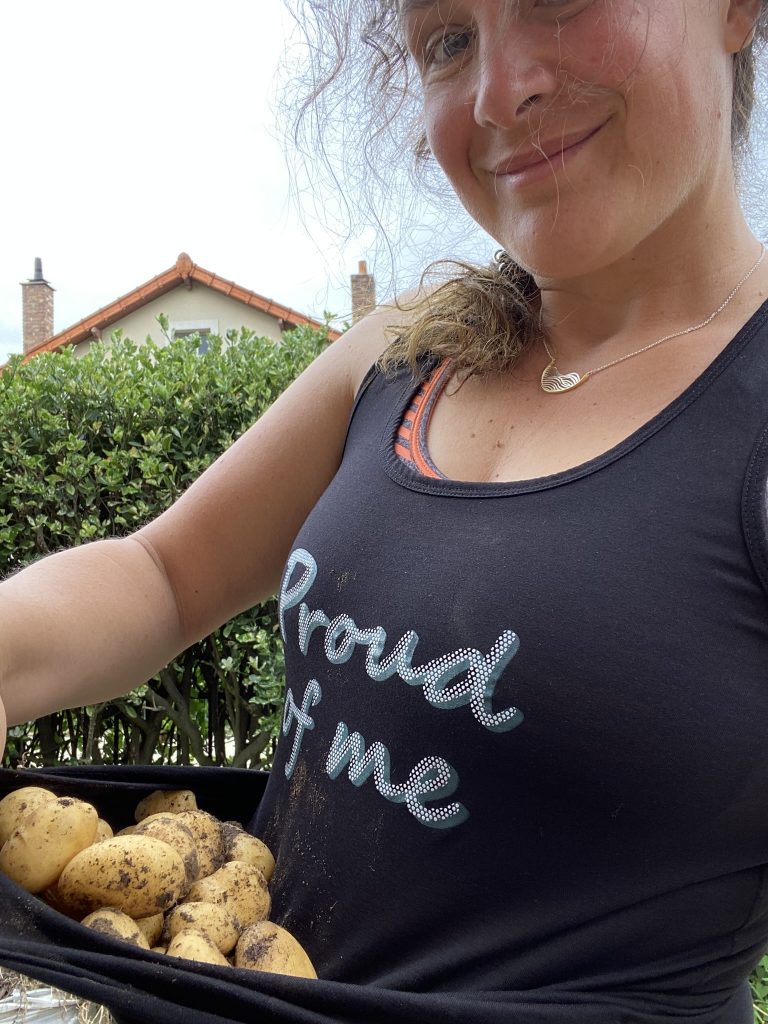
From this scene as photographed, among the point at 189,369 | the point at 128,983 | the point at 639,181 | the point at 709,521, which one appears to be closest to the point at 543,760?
the point at 709,521

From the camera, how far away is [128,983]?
874 millimetres

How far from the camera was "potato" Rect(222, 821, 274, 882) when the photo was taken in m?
1.32

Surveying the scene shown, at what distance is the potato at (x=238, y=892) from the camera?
1179 millimetres

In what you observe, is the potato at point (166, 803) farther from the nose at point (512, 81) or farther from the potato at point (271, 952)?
the nose at point (512, 81)

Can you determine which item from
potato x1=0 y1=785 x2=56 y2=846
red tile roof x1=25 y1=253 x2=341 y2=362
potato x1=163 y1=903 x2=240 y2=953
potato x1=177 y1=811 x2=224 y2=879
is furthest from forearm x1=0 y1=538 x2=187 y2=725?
red tile roof x1=25 y1=253 x2=341 y2=362

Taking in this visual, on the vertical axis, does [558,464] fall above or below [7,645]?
above

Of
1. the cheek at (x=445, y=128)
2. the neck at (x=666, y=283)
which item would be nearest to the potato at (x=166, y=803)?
the neck at (x=666, y=283)

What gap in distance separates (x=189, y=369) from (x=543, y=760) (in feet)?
11.4

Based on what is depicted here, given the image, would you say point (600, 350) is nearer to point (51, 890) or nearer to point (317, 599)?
point (317, 599)

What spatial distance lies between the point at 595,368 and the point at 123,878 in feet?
3.09

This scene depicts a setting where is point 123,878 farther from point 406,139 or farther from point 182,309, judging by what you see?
point 182,309

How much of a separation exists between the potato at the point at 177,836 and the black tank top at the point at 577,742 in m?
0.18

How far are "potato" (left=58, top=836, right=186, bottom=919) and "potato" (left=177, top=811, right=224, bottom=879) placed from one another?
0.12 meters

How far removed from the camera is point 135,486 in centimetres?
398
